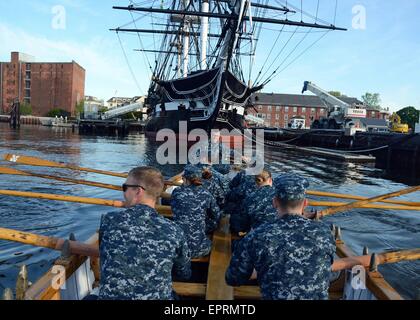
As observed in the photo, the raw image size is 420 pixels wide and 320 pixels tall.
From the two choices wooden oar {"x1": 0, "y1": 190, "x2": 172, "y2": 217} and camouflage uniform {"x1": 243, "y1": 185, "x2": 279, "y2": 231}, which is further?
wooden oar {"x1": 0, "y1": 190, "x2": 172, "y2": 217}

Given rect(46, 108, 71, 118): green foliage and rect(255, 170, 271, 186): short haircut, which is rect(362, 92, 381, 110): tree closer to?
rect(46, 108, 71, 118): green foliage

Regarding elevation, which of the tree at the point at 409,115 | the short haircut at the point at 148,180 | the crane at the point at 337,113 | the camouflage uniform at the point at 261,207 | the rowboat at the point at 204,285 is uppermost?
the tree at the point at 409,115

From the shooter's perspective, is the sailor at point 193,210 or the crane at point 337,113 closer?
the sailor at point 193,210

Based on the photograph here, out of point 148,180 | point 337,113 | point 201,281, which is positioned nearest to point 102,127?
point 337,113

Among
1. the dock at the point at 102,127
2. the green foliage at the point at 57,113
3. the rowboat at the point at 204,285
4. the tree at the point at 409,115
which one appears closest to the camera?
the rowboat at the point at 204,285

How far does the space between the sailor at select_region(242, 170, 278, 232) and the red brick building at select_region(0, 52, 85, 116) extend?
109280 mm

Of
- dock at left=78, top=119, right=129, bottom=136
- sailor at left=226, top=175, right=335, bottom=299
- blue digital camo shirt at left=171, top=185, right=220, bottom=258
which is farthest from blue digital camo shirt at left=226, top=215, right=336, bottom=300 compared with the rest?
dock at left=78, top=119, right=129, bottom=136

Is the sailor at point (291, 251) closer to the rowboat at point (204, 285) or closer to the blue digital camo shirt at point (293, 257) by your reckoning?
the blue digital camo shirt at point (293, 257)

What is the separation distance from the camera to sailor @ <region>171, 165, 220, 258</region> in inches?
200

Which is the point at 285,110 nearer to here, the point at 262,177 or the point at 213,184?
the point at 213,184

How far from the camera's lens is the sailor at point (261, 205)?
5250mm

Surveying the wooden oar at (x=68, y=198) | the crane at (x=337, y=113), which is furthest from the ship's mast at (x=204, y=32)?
the wooden oar at (x=68, y=198)

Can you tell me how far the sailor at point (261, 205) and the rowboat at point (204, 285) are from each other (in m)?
0.68

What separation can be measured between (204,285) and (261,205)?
1478 millimetres
